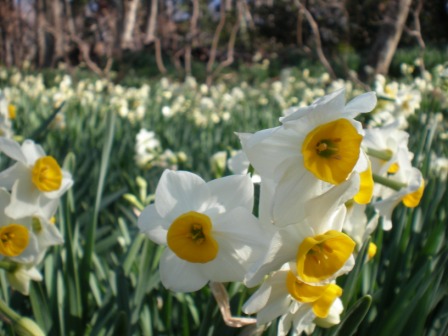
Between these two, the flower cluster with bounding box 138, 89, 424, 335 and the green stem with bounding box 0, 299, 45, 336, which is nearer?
the flower cluster with bounding box 138, 89, 424, 335

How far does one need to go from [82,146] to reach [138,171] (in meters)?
0.54

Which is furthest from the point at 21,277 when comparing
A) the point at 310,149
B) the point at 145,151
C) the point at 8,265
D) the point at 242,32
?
the point at 242,32

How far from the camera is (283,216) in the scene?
570mm

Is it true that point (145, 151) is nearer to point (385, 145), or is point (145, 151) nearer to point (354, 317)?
point (385, 145)

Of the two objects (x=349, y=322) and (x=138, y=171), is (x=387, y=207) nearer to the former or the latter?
(x=349, y=322)

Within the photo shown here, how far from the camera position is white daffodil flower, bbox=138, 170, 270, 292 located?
63cm

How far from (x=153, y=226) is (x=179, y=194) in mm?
57

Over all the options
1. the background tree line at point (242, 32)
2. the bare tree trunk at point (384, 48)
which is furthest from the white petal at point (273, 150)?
the background tree line at point (242, 32)

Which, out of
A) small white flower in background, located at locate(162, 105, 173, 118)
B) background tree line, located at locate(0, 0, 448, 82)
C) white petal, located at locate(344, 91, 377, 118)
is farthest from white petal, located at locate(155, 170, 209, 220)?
background tree line, located at locate(0, 0, 448, 82)

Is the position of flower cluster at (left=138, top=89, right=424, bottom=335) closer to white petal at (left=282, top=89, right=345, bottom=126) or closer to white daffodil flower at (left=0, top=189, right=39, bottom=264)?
white petal at (left=282, top=89, right=345, bottom=126)

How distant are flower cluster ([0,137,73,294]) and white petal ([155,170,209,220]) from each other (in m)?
0.28

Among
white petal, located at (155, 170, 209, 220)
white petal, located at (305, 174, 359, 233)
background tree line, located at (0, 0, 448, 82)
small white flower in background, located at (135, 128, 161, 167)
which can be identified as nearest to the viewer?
white petal, located at (305, 174, 359, 233)

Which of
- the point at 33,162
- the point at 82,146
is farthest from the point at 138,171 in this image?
the point at 33,162

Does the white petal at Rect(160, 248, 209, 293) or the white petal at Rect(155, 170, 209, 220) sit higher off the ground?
the white petal at Rect(155, 170, 209, 220)
